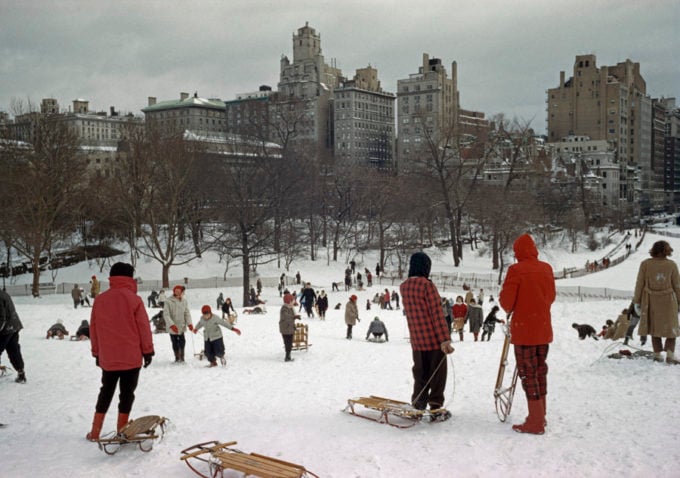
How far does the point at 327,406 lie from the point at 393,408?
1542 mm

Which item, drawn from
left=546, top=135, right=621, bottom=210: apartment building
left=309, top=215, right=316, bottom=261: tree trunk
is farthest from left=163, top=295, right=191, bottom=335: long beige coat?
left=546, top=135, right=621, bottom=210: apartment building

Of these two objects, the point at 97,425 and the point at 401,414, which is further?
the point at 401,414

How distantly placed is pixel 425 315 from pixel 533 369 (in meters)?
1.20

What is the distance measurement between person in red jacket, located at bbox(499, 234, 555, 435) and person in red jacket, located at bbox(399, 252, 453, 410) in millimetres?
744

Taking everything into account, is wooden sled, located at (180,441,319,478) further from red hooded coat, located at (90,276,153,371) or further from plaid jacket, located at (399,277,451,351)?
plaid jacket, located at (399,277,451,351)

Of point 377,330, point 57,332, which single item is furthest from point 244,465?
point 57,332

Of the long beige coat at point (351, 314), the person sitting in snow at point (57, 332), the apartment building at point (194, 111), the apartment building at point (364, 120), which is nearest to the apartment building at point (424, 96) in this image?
the apartment building at point (364, 120)

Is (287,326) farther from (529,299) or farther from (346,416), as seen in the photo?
(529,299)

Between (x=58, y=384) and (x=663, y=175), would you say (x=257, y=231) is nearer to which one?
(x=58, y=384)

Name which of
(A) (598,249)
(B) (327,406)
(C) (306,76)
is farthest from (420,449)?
(C) (306,76)

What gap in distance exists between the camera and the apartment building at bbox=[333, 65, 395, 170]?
124938mm

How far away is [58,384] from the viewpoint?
10039mm

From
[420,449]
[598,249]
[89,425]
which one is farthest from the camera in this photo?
[598,249]

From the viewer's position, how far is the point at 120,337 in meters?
6.30
